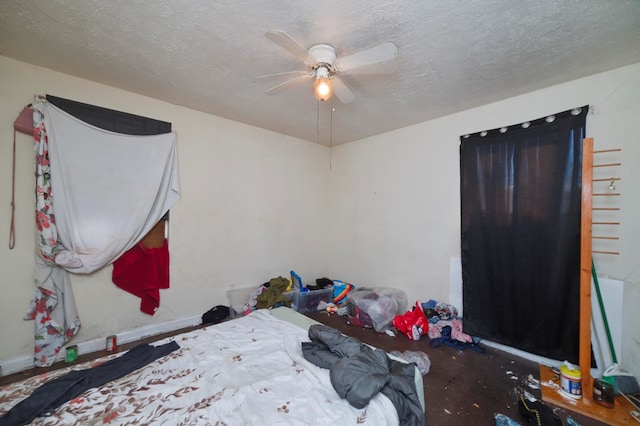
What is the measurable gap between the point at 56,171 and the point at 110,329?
5.15 feet

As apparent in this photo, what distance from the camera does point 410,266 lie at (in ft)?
10.9

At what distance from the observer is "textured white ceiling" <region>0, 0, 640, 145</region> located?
1.48 meters

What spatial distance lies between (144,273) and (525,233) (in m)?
3.82

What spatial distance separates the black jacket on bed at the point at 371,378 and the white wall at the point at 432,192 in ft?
6.29

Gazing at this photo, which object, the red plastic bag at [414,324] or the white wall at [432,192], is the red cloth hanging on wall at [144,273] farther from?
the red plastic bag at [414,324]

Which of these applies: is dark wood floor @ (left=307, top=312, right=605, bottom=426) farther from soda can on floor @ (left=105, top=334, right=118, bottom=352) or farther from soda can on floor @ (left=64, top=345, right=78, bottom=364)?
soda can on floor @ (left=64, top=345, right=78, bottom=364)

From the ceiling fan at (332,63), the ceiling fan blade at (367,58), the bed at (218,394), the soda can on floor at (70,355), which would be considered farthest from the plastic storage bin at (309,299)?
the ceiling fan blade at (367,58)

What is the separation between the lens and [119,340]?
8.29 ft

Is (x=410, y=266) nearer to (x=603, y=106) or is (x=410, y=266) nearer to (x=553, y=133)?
(x=553, y=133)

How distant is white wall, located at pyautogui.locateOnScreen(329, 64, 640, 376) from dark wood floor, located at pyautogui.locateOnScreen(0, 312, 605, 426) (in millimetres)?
713

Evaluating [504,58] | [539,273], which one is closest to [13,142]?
[504,58]

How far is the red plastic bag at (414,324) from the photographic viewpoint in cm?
274

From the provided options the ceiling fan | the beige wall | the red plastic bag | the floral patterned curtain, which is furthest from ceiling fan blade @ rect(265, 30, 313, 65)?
the red plastic bag

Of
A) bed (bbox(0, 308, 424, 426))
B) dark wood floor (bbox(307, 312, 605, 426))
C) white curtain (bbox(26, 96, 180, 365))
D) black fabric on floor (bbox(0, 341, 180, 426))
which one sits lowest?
dark wood floor (bbox(307, 312, 605, 426))
